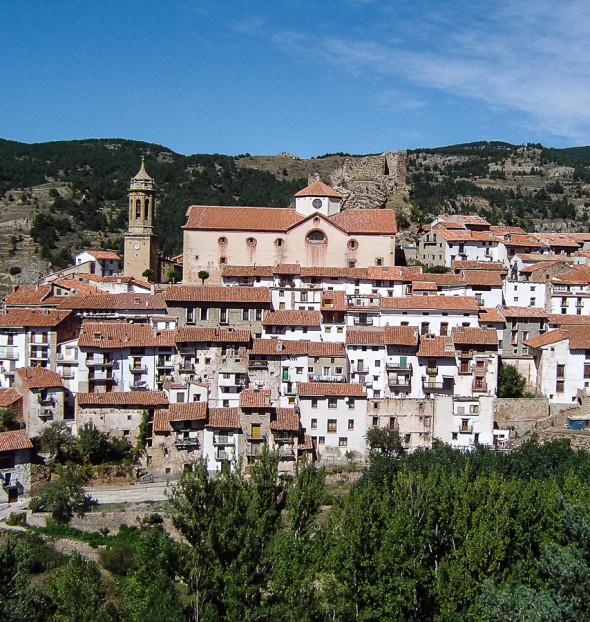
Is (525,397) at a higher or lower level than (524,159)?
lower

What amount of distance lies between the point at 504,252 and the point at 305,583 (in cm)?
4285

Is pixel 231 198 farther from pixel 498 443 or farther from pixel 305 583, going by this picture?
pixel 305 583

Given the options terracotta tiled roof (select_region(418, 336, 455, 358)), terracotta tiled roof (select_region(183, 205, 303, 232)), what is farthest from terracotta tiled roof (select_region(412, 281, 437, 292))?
terracotta tiled roof (select_region(183, 205, 303, 232))

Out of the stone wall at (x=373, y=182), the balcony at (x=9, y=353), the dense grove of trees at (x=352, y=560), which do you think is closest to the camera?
the dense grove of trees at (x=352, y=560)

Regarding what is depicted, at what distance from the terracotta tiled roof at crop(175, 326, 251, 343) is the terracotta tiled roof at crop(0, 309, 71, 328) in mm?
7677

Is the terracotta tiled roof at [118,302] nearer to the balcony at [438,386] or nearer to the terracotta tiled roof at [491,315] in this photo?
the balcony at [438,386]

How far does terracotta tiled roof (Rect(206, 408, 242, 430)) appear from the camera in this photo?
43312 millimetres

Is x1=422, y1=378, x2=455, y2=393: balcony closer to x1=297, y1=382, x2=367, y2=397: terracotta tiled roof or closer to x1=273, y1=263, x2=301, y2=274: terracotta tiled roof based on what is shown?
x1=297, y1=382, x2=367, y2=397: terracotta tiled roof

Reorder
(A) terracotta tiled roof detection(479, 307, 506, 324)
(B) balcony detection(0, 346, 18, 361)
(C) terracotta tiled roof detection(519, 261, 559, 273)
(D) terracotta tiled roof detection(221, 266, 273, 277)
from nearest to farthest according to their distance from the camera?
1. (B) balcony detection(0, 346, 18, 361)
2. (A) terracotta tiled roof detection(479, 307, 506, 324)
3. (D) terracotta tiled roof detection(221, 266, 273, 277)
4. (C) terracotta tiled roof detection(519, 261, 559, 273)

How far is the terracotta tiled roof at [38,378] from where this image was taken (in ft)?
Answer: 144

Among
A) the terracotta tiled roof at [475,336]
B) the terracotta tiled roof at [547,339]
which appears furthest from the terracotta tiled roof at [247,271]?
the terracotta tiled roof at [547,339]

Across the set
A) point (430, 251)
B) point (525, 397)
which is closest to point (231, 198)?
point (430, 251)

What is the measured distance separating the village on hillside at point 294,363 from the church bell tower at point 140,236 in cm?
577

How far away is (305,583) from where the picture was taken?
27422 mm
